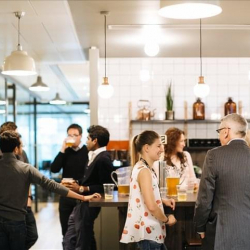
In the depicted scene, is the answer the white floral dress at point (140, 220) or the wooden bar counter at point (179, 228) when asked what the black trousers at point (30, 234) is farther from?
the white floral dress at point (140, 220)

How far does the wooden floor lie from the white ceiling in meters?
2.82

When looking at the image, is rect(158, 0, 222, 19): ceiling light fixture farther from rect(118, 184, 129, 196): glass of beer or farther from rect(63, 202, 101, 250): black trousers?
rect(63, 202, 101, 250): black trousers

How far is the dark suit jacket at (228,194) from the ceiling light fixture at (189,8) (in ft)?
2.86

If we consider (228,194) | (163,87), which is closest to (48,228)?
(163,87)

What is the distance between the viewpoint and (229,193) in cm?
341

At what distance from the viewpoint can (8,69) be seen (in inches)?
210

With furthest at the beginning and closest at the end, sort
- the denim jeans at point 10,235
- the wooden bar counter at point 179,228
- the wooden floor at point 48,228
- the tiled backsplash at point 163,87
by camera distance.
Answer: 1. the tiled backsplash at point 163,87
2. the wooden floor at point 48,228
3. the wooden bar counter at point 179,228
4. the denim jeans at point 10,235

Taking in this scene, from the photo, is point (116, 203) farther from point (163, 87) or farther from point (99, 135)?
point (163, 87)

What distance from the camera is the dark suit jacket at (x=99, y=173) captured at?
4.78m

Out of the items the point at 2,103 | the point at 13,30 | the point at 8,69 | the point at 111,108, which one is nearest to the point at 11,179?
the point at 8,69

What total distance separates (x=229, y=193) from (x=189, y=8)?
1.20 m

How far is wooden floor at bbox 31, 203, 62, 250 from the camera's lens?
7648 mm

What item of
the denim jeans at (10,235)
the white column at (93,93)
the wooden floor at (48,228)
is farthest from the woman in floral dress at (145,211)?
the wooden floor at (48,228)

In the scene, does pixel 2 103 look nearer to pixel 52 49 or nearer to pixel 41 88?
pixel 41 88
